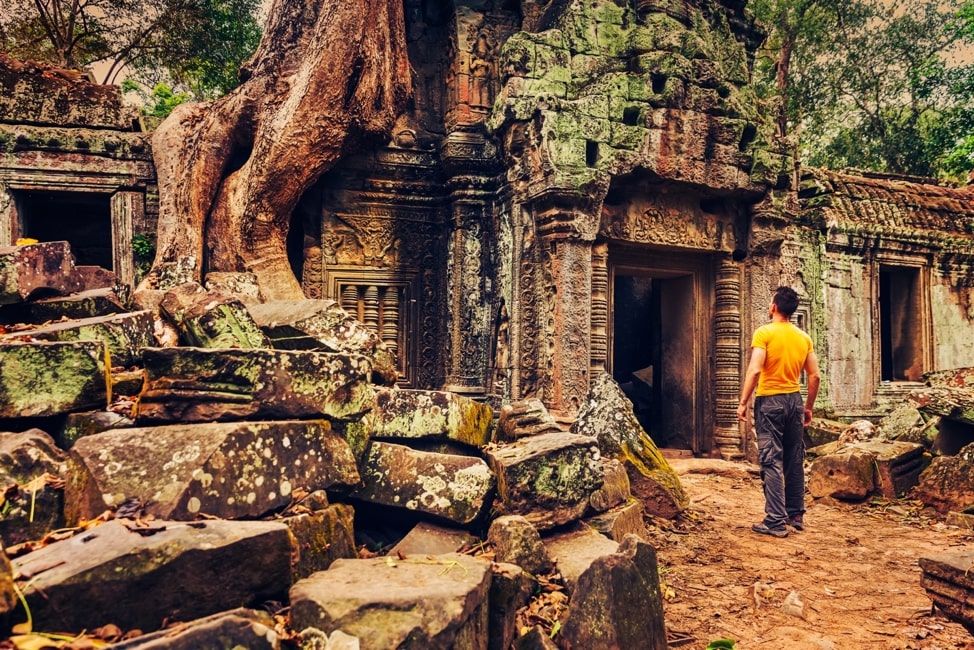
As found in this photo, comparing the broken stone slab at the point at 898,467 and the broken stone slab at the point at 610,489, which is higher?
the broken stone slab at the point at 610,489

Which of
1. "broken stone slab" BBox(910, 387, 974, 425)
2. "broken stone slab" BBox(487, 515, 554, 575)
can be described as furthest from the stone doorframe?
"broken stone slab" BBox(910, 387, 974, 425)

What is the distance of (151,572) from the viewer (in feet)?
6.11

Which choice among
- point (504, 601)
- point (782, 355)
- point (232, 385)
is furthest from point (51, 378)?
point (782, 355)

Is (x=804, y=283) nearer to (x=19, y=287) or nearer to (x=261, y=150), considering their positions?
(x=261, y=150)

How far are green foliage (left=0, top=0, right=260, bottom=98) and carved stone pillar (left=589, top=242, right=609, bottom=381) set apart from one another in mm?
8815

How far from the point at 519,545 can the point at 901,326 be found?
11142 mm

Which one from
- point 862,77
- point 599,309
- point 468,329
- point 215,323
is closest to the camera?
point 215,323

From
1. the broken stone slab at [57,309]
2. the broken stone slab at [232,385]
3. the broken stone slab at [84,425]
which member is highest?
the broken stone slab at [57,309]

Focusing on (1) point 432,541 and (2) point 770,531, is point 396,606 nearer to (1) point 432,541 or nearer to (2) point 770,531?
(1) point 432,541

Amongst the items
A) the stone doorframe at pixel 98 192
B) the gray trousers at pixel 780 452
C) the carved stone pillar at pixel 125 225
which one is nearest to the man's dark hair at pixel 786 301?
the gray trousers at pixel 780 452

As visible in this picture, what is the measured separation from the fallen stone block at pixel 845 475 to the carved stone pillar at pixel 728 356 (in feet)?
3.97

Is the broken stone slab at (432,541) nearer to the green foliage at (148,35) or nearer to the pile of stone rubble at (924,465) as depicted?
the pile of stone rubble at (924,465)

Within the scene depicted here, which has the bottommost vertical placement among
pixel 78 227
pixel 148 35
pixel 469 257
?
pixel 469 257

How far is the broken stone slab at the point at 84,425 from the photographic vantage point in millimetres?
2787
